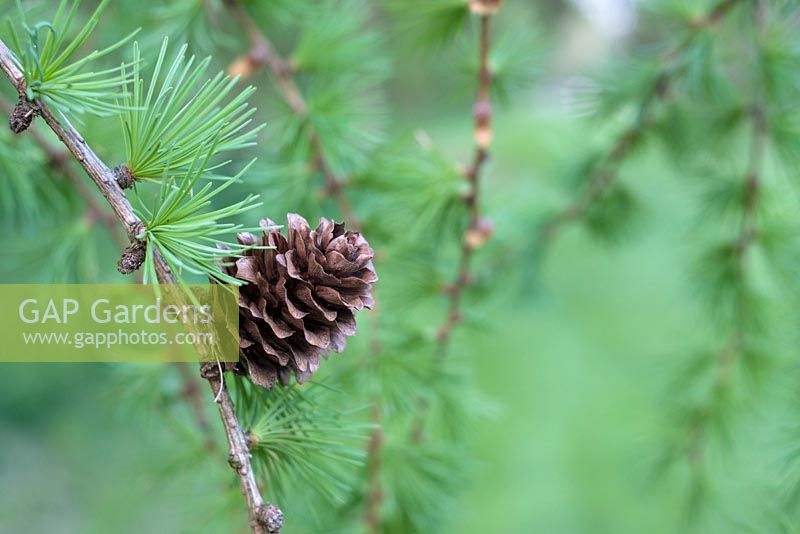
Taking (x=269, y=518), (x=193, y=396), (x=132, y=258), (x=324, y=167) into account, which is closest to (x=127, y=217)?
(x=132, y=258)

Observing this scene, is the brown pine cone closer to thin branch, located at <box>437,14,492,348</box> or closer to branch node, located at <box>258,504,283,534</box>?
A: branch node, located at <box>258,504,283,534</box>

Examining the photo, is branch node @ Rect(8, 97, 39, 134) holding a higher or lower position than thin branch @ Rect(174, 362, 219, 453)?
higher

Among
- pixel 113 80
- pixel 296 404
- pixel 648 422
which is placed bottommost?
pixel 648 422

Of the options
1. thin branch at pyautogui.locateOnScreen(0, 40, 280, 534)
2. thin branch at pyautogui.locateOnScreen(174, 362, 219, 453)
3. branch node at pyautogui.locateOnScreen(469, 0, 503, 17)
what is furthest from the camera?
thin branch at pyautogui.locateOnScreen(174, 362, 219, 453)

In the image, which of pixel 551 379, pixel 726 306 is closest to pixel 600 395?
pixel 551 379

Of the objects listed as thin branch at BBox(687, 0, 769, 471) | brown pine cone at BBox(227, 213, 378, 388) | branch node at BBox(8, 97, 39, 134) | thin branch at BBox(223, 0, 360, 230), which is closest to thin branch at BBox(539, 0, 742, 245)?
thin branch at BBox(687, 0, 769, 471)

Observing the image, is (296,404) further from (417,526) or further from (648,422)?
(648,422)

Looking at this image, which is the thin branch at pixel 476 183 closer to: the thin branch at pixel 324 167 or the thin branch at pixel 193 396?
the thin branch at pixel 324 167
